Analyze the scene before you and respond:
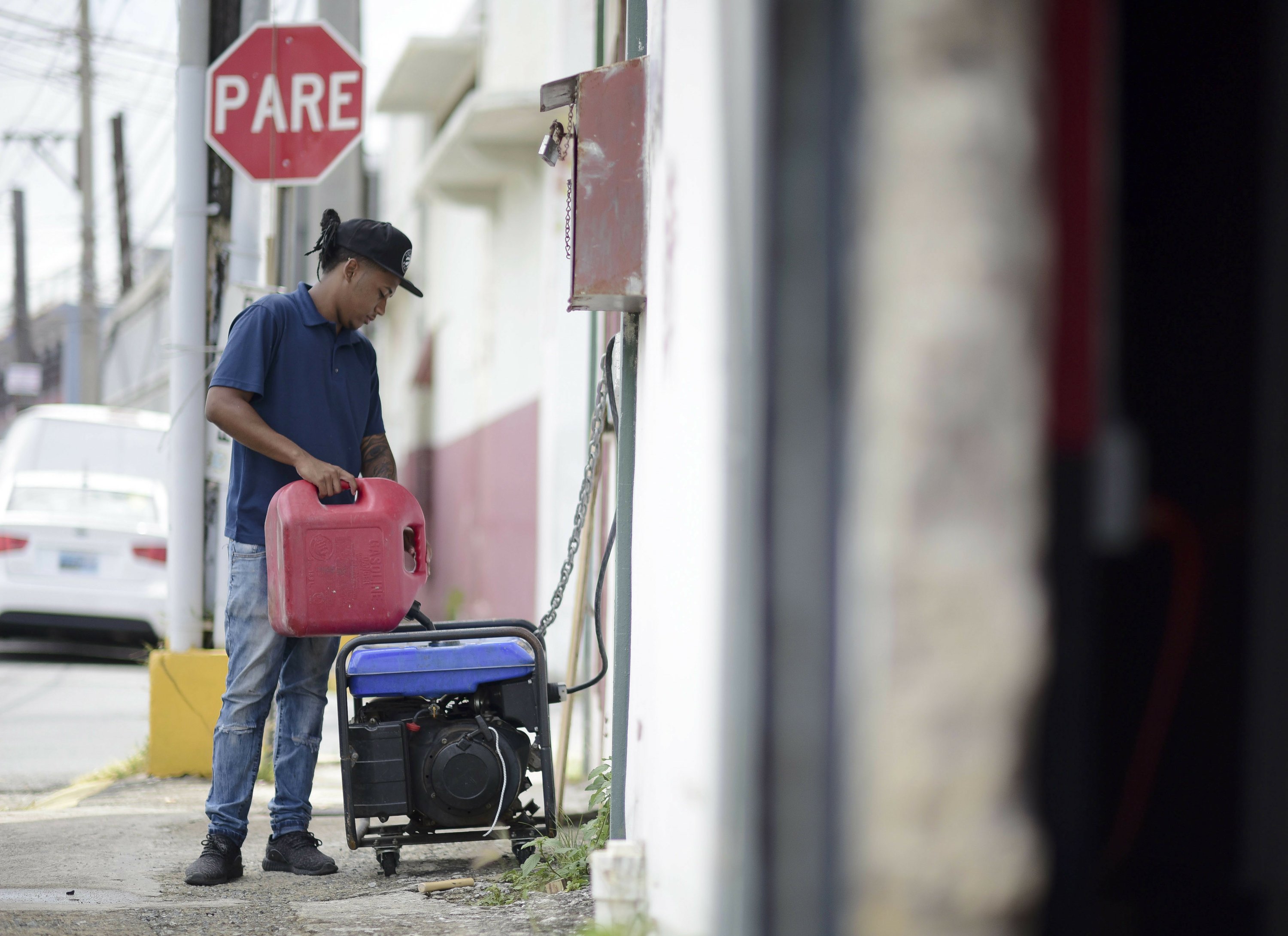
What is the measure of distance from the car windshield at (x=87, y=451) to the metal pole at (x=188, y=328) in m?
4.97

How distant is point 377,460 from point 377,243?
70 cm

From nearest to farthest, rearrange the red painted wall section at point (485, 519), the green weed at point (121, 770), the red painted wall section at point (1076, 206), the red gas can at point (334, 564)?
the red painted wall section at point (1076, 206) → the red gas can at point (334, 564) → the green weed at point (121, 770) → the red painted wall section at point (485, 519)

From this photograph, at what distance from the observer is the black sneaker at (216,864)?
4070 mm

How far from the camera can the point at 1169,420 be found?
195 centimetres

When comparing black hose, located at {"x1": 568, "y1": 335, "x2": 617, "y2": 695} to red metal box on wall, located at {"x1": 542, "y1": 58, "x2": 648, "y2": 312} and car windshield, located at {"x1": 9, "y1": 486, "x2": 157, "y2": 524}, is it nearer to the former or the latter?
red metal box on wall, located at {"x1": 542, "y1": 58, "x2": 648, "y2": 312}

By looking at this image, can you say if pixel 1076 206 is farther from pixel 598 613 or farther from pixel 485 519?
pixel 485 519

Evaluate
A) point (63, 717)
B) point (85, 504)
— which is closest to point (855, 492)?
point (63, 717)

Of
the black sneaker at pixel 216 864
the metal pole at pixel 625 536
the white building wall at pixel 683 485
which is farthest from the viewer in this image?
the black sneaker at pixel 216 864

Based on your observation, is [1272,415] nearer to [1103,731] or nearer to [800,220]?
[1103,731]

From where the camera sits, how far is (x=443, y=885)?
3984mm

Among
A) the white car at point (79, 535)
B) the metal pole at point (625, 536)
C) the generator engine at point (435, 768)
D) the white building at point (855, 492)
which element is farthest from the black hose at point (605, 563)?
the white car at point (79, 535)

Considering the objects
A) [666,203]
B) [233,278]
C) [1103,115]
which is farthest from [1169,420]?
[233,278]

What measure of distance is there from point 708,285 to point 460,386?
515 inches

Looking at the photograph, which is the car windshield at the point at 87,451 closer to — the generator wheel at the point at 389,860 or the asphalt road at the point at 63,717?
the asphalt road at the point at 63,717
